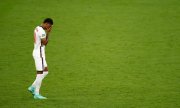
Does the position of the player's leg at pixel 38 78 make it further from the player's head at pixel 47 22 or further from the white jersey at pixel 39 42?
the player's head at pixel 47 22

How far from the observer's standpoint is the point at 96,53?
14367mm

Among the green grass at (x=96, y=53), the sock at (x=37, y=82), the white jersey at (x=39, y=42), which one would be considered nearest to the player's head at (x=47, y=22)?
the white jersey at (x=39, y=42)

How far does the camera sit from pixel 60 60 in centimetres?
1371

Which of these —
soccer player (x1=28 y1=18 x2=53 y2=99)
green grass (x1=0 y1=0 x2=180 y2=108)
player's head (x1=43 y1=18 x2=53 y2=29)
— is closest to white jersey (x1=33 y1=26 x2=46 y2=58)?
soccer player (x1=28 y1=18 x2=53 y2=99)

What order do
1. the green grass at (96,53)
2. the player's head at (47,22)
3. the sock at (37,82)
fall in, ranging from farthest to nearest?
the green grass at (96,53) → the sock at (37,82) → the player's head at (47,22)

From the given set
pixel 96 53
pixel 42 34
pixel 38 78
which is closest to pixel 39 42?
pixel 42 34

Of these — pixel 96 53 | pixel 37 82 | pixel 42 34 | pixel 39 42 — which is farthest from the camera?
pixel 96 53

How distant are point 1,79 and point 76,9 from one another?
6563mm

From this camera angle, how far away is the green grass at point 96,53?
1076 cm

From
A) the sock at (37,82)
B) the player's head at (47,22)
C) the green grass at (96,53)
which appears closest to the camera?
the player's head at (47,22)

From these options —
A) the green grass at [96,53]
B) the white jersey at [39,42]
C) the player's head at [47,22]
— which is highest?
the player's head at [47,22]

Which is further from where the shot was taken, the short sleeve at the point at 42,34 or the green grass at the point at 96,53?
the green grass at the point at 96,53

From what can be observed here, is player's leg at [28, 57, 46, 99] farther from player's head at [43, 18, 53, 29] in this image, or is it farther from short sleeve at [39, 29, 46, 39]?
player's head at [43, 18, 53, 29]

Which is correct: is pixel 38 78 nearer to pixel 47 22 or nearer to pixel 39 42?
pixel 39 42
